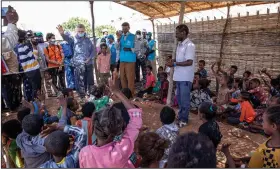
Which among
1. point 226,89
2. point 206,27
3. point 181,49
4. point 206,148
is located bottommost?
point 226,89

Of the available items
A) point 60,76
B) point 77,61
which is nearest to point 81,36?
point 77,61

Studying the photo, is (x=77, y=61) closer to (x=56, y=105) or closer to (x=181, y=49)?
(x=56, y=105)

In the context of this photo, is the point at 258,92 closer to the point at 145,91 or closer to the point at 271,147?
the point at 145,91

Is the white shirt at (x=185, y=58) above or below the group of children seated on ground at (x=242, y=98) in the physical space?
above

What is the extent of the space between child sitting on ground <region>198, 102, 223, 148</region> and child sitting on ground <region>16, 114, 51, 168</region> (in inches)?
63.0

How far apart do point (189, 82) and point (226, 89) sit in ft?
4.39

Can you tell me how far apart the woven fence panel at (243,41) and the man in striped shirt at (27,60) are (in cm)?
493

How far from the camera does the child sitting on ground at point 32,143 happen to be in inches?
96.6

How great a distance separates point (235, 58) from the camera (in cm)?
736

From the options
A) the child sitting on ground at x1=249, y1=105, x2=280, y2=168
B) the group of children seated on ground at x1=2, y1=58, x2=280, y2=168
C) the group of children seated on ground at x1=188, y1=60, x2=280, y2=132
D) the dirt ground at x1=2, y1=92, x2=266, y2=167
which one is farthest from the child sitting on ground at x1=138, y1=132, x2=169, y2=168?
the group of children seated on ground at x1=188, y1=60, x2=280, y2=132

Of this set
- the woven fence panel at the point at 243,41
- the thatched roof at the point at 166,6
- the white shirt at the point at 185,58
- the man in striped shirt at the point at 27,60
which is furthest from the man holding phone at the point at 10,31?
the woven fence panel at the point at 243,41

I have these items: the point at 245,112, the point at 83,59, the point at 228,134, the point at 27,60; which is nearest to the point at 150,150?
the point at 228,134

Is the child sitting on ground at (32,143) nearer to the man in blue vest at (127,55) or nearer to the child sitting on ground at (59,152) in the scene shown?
the child sitting on ground at (59,152)

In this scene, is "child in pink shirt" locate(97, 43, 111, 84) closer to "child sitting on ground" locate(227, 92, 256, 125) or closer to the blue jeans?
the blue jeans
